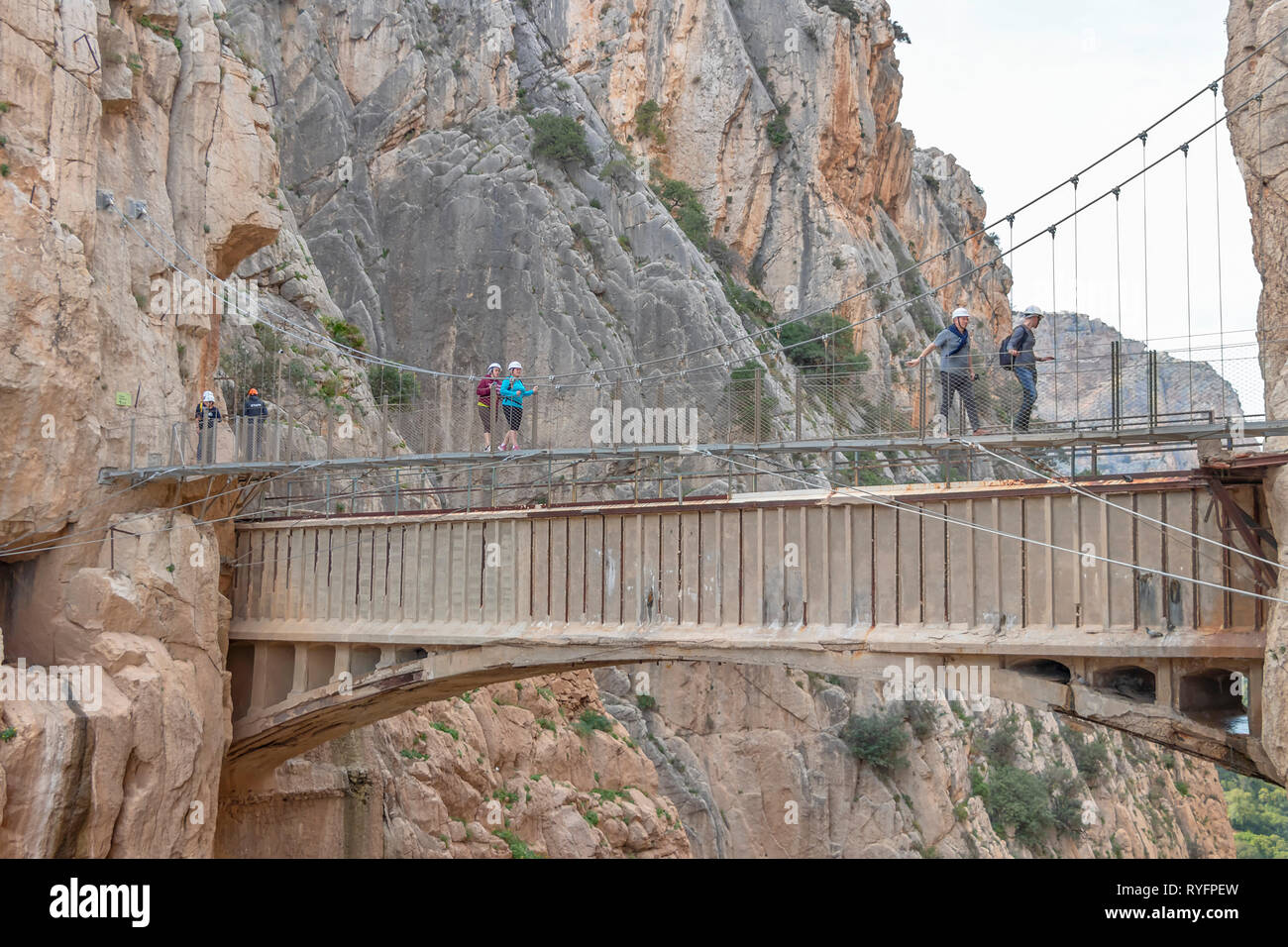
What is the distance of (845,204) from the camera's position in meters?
63.3

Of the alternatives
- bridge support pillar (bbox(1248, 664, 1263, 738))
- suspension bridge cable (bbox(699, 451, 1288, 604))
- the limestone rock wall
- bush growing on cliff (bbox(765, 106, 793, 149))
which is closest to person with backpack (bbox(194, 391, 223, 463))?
the limestone rock wall

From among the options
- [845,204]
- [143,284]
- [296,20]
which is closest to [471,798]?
[143,284]

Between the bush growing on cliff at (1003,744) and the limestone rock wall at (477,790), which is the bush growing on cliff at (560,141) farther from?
the bush growing on cliff at (1003,744)

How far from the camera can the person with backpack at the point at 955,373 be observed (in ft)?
52.0

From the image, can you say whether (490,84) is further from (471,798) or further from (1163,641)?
(1163,641)

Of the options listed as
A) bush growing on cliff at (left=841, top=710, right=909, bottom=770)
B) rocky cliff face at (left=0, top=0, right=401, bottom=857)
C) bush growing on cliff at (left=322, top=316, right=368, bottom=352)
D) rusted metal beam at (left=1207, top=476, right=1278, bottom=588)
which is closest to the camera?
rusted metal beam at (left=1207, top=476, right=1278, bottom=588)

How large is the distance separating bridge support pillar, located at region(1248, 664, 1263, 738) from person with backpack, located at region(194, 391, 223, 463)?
15521 mm

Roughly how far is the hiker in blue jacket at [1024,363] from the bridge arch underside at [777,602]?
4.15 feet

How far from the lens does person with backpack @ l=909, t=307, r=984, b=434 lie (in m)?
15.9

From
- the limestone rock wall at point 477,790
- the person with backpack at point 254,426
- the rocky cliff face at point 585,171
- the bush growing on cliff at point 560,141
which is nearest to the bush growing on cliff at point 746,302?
the rocky cliff face at point 585,171

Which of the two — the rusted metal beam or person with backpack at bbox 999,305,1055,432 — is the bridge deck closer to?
person with backpack at bbox 999,305,1055,432

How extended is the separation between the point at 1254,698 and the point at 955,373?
5.12 m

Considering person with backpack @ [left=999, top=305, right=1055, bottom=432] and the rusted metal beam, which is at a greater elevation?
person with backpack @ [left=999, top=305, right=1055, bottom=432]

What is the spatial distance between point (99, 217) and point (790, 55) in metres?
47.8
